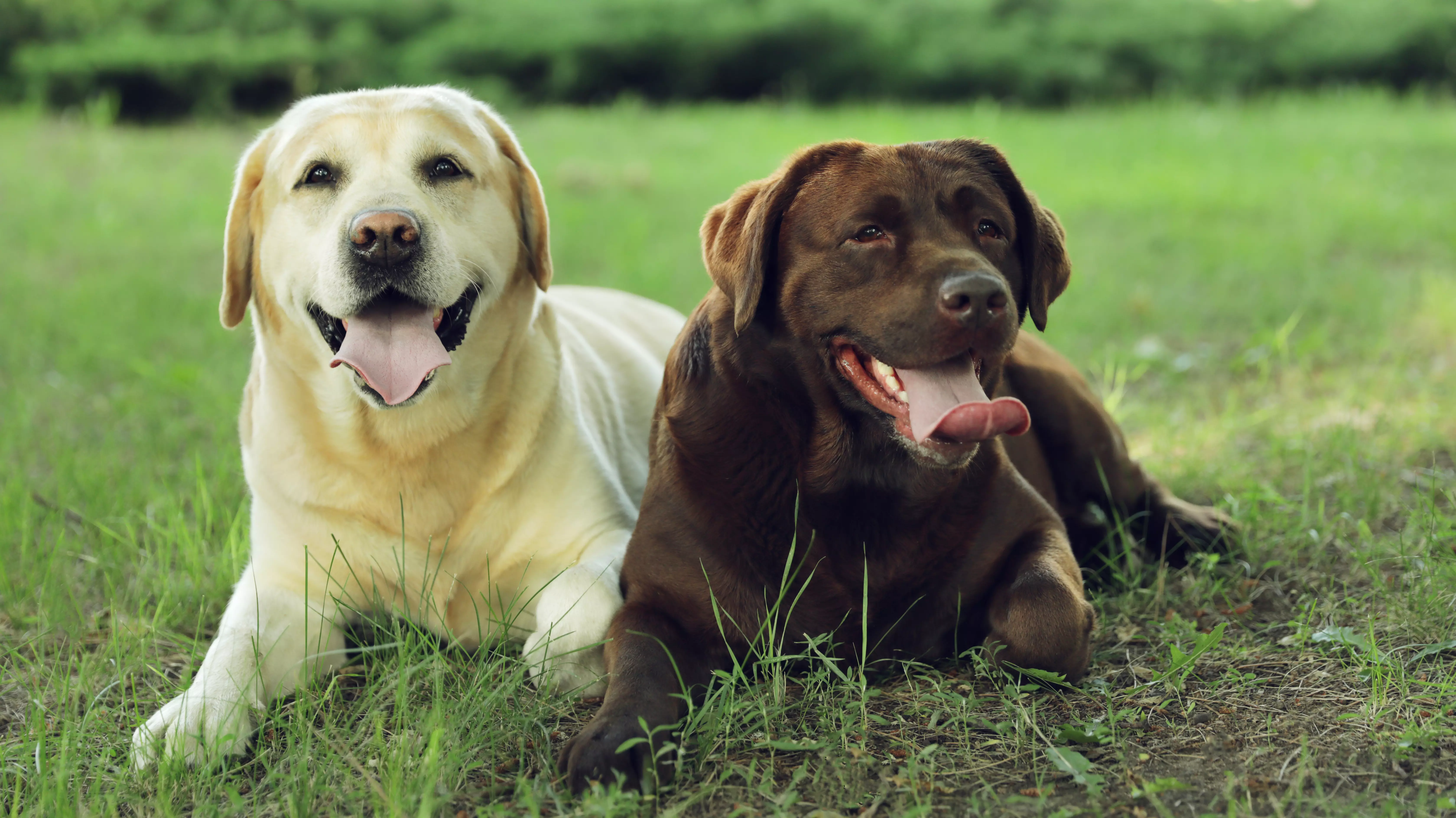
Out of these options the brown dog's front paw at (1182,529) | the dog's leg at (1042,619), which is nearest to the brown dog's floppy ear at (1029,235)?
the dog's leg at (1042,619)

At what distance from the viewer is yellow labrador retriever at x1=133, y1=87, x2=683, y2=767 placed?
2.79 m

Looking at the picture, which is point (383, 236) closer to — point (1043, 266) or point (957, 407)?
point (957, 407)

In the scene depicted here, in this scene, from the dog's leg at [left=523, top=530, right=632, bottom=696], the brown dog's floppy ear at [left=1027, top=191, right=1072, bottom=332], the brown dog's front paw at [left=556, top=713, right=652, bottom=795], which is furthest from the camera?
the brown dog's floppy ear at [left=1027, top=191, right=1072, bottom=332]

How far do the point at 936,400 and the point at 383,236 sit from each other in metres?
1.32

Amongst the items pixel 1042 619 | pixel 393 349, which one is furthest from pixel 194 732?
pixel 1042 619

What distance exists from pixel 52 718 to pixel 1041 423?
2.68 meters

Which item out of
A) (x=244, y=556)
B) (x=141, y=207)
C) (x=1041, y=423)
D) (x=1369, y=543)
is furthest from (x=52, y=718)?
(x=141, y=207)

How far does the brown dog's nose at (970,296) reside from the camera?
235 cm

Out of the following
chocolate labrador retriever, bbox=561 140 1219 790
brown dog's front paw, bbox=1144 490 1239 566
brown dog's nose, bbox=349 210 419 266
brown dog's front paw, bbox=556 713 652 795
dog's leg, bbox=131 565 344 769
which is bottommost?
brown dog's front paw, bbox=1144 490 1239 566

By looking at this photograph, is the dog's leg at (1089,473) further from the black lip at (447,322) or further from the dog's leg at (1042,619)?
the black lip at (447,322)

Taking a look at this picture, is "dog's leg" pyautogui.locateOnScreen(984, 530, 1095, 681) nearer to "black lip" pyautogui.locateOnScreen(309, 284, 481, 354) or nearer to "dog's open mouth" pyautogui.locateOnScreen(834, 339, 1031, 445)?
"dog's open mouth" pyautogui.locateOnScreen(834, 339, 1031, 445)

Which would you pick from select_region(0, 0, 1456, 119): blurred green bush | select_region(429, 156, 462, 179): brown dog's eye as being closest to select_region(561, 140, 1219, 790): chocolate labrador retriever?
select_region(429, 156, 462, 179): brown dog's eye

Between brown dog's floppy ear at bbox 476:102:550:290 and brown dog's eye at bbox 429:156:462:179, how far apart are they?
0.78 ft

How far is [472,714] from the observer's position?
240 cm
